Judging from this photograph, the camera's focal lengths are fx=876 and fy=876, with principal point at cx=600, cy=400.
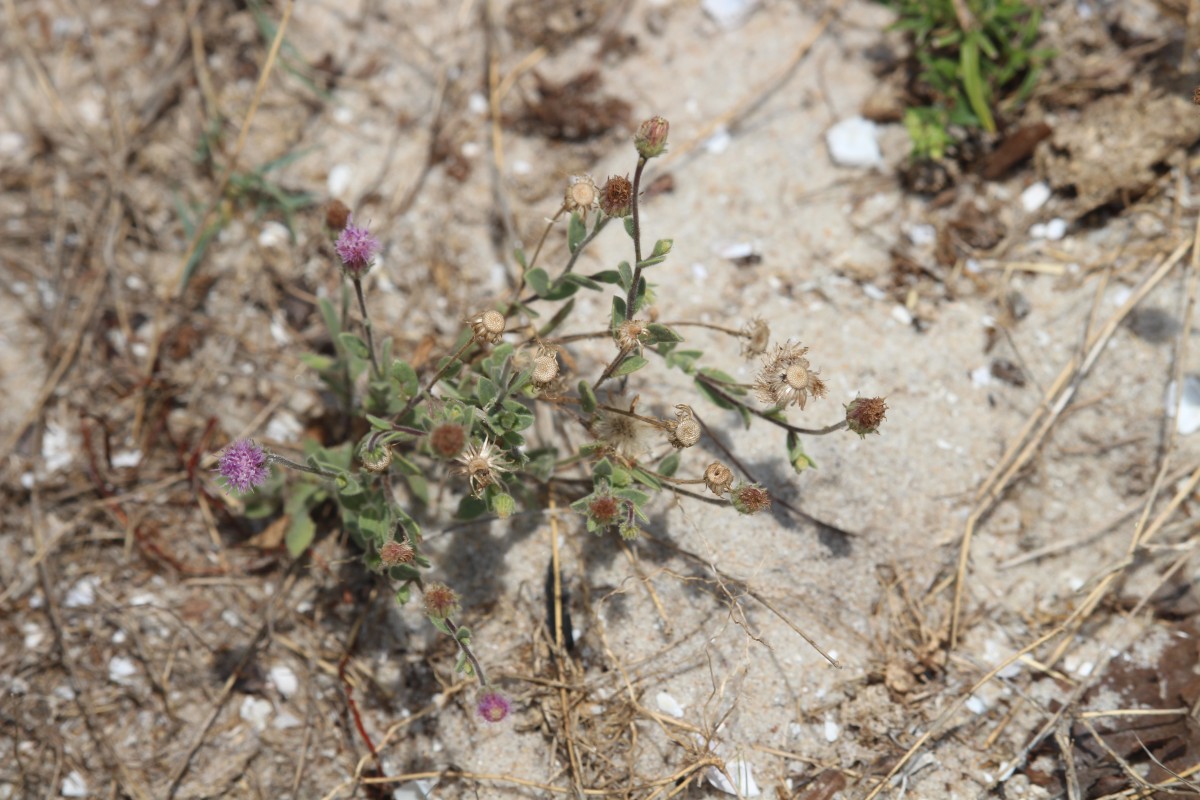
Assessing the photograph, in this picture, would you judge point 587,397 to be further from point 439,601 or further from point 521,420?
point 439,601

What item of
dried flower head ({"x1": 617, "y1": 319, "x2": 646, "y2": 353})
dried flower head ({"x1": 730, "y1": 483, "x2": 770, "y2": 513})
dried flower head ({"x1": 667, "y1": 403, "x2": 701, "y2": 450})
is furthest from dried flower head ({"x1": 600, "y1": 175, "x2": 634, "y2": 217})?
dried flower head ({"x1": 730, "y1": 483, "x2": 770, "y2": 513})

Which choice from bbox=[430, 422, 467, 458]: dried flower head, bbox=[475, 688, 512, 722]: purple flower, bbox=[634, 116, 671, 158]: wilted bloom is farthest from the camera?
bbox=[475, 688, 512, 722]: purple flower

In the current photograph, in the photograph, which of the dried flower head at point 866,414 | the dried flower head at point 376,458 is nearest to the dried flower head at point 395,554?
the dried flower head at point 376,458

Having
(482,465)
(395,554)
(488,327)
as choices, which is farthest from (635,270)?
(395,554)

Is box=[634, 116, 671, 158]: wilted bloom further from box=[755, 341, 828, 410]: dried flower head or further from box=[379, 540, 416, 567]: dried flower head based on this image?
box=[379, 540, 416, 567]: dried flower head

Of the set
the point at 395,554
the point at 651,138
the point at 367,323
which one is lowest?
the point at 395,554

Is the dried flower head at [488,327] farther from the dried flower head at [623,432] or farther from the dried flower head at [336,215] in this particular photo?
the dried flower head at [336,215]
